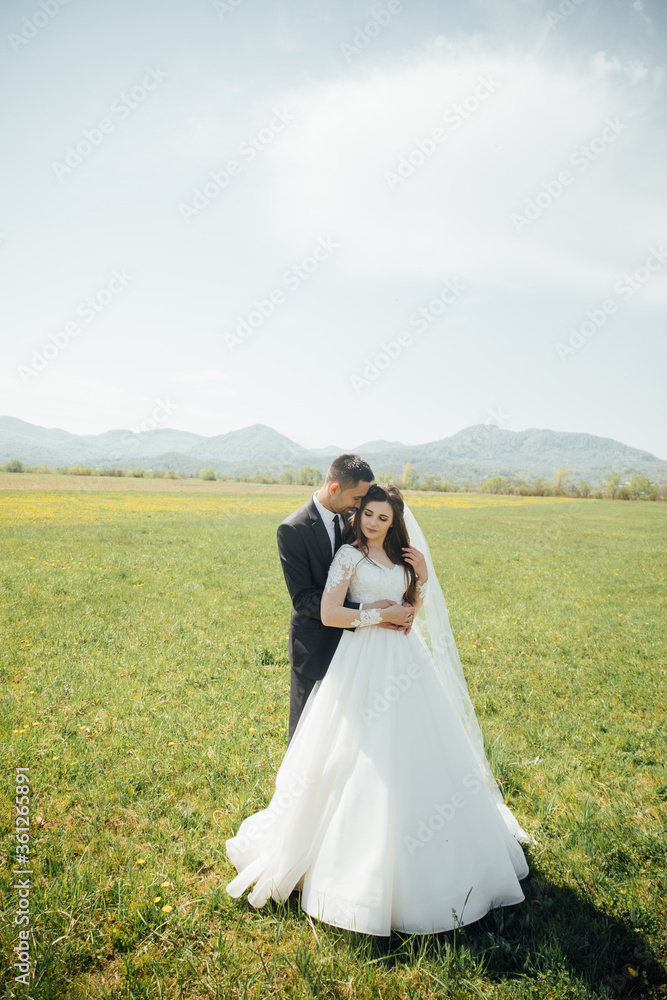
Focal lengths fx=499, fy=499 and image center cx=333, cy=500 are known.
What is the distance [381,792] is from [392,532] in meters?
1.76

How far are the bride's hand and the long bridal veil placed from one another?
86 mm

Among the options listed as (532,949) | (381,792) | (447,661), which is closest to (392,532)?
(447,661)

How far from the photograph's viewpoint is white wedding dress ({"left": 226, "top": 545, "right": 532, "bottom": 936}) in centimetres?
315

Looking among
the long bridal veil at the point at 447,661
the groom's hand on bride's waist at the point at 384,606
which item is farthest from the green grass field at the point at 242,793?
the groom's hand on bride's waist at the point at 384,606

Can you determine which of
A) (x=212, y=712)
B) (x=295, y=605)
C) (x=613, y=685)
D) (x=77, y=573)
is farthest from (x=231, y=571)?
(x=295, y=605)

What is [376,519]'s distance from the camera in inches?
146

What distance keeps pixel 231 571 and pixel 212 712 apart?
8.72m

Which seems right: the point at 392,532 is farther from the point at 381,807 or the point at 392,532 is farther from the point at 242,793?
the point at 242,793

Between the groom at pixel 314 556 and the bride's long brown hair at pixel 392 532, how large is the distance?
4.4 inches

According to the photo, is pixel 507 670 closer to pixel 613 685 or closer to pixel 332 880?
pixel 613 685

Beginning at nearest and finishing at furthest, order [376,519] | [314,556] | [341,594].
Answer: [341,594] → [376,519] → [314,556]

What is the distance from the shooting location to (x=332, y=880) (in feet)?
10.4

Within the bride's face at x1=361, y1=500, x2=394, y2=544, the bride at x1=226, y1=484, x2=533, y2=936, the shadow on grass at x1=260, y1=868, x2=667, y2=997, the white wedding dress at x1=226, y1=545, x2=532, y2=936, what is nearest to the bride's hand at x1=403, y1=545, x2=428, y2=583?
the bride at x1=226, y1=484, x2=533, y2=936

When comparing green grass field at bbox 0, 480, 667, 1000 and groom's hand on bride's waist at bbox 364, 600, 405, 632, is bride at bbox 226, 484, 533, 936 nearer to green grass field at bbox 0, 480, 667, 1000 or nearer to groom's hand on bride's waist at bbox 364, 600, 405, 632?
groom's hand on bride's waist at bbox 364, 600, 405, 632
